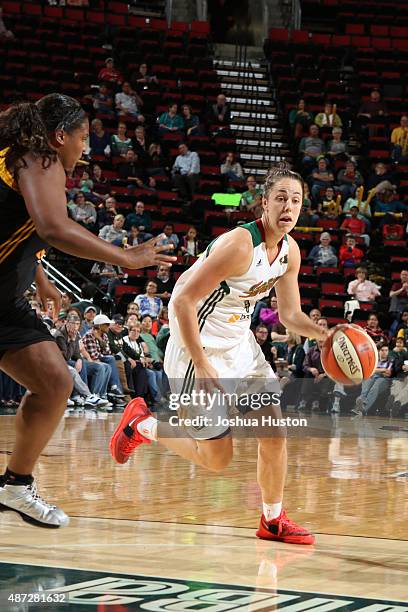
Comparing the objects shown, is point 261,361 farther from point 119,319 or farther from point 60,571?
point 119,319

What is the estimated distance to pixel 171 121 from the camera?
58.3 ft

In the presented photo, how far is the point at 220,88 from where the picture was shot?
19719 millimetres

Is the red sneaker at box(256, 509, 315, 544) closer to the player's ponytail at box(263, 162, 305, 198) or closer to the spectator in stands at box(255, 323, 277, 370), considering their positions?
the player's ponytail at box(263, 162, 305, 198)

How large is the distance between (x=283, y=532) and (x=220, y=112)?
15.1m

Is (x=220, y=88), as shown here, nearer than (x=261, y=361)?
No

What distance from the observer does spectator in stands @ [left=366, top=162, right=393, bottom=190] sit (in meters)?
17.8

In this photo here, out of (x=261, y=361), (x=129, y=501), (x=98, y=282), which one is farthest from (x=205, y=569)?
(x=98, y=282)

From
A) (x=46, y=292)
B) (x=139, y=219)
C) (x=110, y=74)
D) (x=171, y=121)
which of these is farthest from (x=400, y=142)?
(x=46, y=292)

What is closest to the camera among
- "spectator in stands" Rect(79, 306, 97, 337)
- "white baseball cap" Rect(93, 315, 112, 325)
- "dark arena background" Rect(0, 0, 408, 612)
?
"dark arena background" Rect(0, 0, 408, 612)

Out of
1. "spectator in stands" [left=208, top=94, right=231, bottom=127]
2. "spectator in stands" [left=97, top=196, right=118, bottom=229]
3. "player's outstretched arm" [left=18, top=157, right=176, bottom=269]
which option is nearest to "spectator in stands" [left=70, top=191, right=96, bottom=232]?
"spectator in stands" [left=97, top=196, right=118, bottom=229]

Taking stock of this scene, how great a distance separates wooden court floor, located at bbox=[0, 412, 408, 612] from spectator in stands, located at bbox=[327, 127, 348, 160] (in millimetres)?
10609

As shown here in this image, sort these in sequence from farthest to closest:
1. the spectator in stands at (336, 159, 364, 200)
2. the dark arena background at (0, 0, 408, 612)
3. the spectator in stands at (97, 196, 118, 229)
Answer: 1. the spectator in stands at (336, 159, 364, 200)
2. the spectator in stands at (97, 196, 118, 229)
3. the dark arena background at (0, 0, 408, 612)

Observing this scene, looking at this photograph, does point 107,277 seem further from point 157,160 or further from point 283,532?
point 283,532

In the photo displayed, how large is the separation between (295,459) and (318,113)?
12502mm
